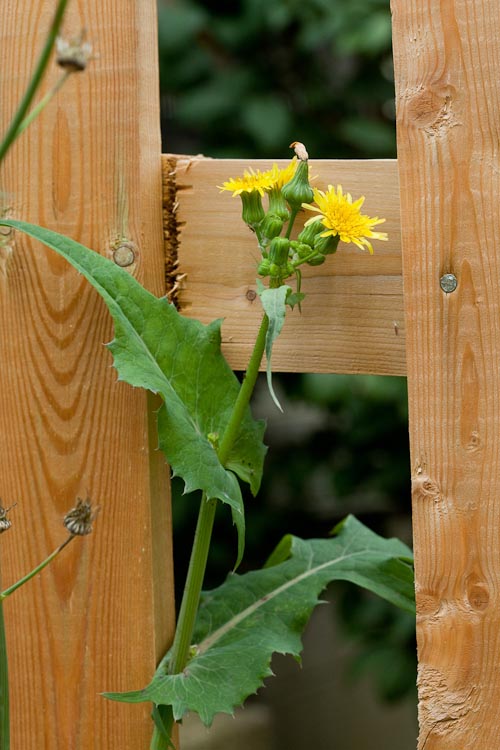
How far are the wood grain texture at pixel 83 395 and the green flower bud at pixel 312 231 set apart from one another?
21 cm

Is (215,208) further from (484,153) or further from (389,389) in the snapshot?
(389,389)

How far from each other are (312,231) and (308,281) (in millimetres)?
95

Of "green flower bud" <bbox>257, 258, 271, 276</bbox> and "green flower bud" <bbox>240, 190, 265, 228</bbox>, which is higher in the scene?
"green flower bud" <bbox>240, 190, 265, 228</bbox>

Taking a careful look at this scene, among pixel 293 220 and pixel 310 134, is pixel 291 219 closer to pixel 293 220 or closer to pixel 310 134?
pixel 293 220

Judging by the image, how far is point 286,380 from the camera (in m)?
2.40

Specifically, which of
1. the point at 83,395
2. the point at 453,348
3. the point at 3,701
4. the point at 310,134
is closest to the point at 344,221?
the point at 453,348

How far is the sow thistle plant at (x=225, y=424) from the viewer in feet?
3.00

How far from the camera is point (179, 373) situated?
100 cm

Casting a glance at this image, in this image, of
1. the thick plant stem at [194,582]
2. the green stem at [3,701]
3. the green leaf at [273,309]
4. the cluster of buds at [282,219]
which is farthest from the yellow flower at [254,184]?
the green stem at [3,701]

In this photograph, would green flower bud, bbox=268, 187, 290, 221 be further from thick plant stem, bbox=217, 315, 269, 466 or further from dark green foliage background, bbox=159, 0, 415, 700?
dark green foliage background, bbox=159, 0, 415, 700

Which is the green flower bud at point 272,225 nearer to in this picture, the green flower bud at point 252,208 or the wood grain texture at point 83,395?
the green flower bud at point 252,208

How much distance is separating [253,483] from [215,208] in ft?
1.00

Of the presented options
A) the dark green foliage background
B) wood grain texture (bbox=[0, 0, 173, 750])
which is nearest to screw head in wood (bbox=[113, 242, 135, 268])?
wood grain texture (bbox=[0, 0, 173, 750])

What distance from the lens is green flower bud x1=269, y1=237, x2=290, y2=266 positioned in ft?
2.95
